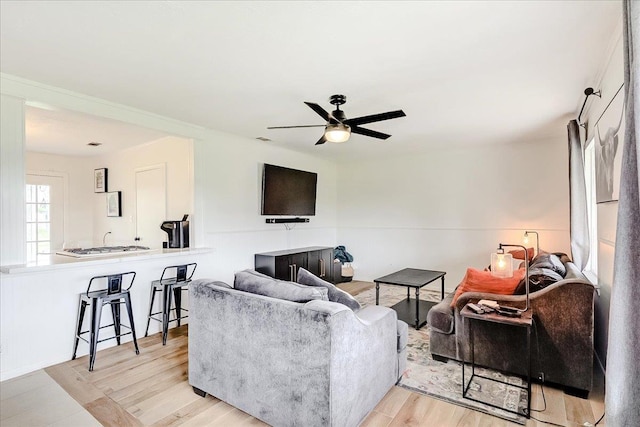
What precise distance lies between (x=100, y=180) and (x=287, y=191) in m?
3.39

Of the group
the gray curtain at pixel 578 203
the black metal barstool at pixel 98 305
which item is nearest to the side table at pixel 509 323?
the gray curtain at pixel 578 203

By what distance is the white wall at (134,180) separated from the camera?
14.9 ft

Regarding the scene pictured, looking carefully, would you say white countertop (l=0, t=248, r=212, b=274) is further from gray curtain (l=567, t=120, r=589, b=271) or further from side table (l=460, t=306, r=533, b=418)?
gray curtain (l=567, t=120, r=589, b=271)

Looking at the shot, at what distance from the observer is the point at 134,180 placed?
17.6 feet

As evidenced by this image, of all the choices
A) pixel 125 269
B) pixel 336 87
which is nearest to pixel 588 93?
pixel 336 87

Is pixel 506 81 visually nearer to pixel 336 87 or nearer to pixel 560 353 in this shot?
A: pixel 336 87

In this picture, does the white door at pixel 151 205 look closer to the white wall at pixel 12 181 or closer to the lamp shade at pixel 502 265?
the white wall at pixel 12 181

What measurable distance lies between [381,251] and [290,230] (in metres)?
1.90

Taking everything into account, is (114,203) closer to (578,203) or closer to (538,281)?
(538,281)

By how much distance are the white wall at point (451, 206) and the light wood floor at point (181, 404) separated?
10.1 ft

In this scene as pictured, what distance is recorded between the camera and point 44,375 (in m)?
2.80

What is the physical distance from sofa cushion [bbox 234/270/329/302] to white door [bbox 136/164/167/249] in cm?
301

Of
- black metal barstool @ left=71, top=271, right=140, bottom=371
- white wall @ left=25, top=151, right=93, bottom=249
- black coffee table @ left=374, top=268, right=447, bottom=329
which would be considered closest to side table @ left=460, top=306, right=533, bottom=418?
black coffee table @ left=374, top=268, right=447, bottom=329

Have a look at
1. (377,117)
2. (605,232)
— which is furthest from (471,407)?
(377,117)
